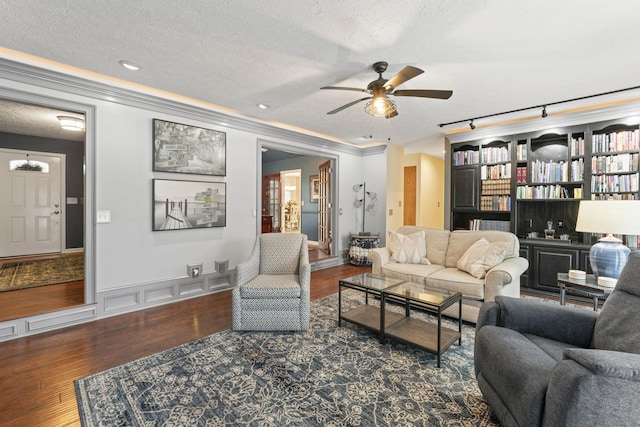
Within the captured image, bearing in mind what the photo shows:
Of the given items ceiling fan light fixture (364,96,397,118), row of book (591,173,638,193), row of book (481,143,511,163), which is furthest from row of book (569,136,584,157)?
ceiling fan light fixture (364,96,397,118)

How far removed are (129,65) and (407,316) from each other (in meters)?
3.55

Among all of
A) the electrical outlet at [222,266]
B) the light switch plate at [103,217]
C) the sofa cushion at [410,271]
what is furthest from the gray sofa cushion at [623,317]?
the light switch plate at [103,217]

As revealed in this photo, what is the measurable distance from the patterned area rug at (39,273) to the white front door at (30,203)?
26.7 inches

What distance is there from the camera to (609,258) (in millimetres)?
2607

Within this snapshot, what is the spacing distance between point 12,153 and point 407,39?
24.3 ft

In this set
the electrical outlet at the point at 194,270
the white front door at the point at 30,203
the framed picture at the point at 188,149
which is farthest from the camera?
the white front door at the point at 30,203

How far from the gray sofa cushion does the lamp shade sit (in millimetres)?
851

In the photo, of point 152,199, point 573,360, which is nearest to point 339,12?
point 573,360

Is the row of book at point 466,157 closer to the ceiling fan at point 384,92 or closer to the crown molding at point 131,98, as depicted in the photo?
the crown molding at point 131,98

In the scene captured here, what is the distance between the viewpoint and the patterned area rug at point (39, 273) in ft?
13.2

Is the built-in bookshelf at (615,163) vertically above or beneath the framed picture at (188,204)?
above

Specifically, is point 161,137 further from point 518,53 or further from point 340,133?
point 518,53

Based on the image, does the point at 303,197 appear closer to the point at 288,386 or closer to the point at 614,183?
the point at 614,183

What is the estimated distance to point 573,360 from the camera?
1205mm
